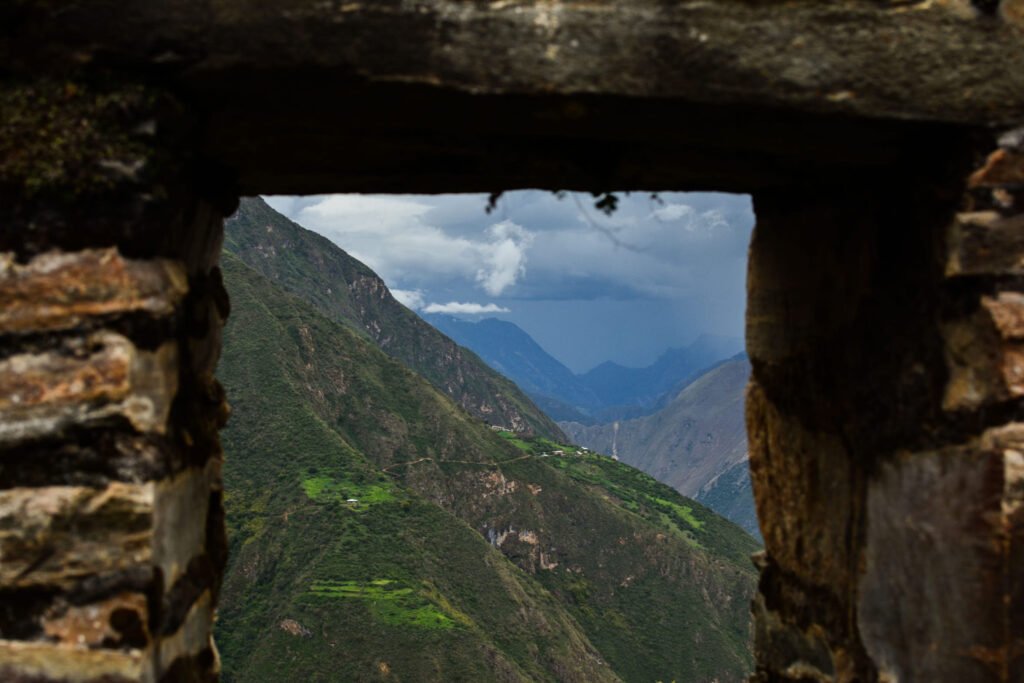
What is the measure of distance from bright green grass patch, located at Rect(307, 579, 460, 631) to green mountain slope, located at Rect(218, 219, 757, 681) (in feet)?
0.42

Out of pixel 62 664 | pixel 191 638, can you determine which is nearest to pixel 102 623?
pixel 62 664

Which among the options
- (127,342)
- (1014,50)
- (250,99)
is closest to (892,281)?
(1014,50)

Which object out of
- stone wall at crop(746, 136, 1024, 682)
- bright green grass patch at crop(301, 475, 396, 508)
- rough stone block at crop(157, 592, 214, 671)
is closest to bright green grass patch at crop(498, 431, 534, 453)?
bright green grass patch at crop(301, 475, 396, 508)

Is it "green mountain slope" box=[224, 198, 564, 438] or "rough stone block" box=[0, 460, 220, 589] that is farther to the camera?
"green mountain slope" box=[224, 198, 564, 438]

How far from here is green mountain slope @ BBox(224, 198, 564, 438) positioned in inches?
4555

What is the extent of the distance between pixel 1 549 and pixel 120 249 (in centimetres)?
→ 78

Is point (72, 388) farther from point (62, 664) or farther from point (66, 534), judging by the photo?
point (62, 664)

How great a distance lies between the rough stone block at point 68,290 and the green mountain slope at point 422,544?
42.4 m

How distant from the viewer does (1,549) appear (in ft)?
7.69

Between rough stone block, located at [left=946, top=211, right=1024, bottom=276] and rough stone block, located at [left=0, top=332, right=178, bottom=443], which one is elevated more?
rough stone block, located at [left=946, top=211, right=1024, bottom=276]

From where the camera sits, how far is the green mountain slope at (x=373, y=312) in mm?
115688

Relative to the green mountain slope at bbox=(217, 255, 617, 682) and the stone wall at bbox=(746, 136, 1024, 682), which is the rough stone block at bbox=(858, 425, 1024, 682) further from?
the green mountain slope at bbox=(217, 255, 617, 682)

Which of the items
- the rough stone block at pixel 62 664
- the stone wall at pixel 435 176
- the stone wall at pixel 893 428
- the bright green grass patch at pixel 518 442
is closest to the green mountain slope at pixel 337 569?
the bright green grass patch at pixel 518 442

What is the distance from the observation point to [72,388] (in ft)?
7.84
